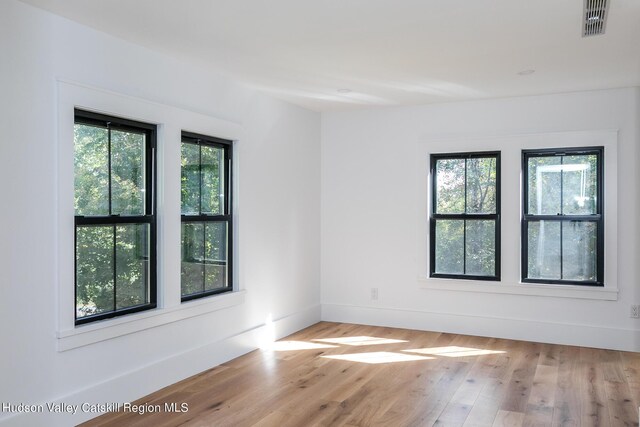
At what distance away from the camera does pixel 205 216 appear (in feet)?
15.1

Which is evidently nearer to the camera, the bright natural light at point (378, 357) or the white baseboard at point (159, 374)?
the white baseboard at point (159, 374)

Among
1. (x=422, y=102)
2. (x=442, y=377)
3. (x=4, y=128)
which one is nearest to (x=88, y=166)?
(x=4, y=128)

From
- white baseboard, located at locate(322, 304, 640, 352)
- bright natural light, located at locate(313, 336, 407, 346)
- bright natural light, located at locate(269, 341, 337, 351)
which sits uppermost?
white baseboard, located at locate(322, 304, 640, 352)

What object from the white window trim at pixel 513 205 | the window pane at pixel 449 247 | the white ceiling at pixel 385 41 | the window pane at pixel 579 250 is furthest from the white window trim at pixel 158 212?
the window pane at pixel 579 250

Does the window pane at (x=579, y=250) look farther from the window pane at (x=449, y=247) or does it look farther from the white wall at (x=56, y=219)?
the white wall at (x=56, y=219)

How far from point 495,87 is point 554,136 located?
2.80ft

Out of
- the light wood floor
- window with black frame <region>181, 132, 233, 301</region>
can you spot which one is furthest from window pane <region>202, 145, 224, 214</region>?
the light wood floor

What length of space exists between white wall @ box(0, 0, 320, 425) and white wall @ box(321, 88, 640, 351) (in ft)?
3.47

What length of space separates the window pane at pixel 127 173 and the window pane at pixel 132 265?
0.46 ft

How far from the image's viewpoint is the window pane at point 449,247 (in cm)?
592

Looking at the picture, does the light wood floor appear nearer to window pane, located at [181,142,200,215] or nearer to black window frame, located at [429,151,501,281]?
black window frame, located at [429,151,501,281]

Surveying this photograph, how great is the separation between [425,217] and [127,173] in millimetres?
3377

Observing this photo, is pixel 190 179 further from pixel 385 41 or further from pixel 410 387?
pixel 410 387

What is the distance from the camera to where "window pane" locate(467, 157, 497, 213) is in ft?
18.9
